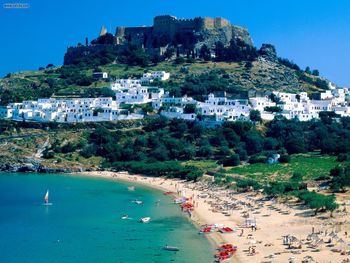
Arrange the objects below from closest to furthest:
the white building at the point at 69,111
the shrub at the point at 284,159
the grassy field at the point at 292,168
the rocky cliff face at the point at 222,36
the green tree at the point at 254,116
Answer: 1. the grassy field at the point at 292,168
2. the shrub at the point at 284,159
3. the green tree at the point at 254,116
4. the white building at the point at 69,111
5. the rocky cliff face at the point at 222,36

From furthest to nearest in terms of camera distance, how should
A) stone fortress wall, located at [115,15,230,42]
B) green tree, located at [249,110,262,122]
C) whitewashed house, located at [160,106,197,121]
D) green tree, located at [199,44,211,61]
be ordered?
stone fortress wall, located at [115,15,230,42] < green tree, located at [199,44,211,61] < green tree, located at [249,110,262,122] < whitewashed house, located at [160,106,197,121]

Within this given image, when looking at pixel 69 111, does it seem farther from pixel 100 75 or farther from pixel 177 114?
pixel 100 75

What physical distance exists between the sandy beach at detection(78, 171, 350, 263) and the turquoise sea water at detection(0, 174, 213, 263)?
1595 millimetres

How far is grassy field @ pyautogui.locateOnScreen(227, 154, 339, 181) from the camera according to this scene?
1938 inches

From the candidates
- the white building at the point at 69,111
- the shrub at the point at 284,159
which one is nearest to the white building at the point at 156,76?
the white building at the point at 69,111

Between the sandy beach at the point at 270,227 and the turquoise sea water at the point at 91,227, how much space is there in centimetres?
159

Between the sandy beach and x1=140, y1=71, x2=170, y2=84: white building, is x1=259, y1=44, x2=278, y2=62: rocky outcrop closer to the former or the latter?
x1=140, y1=71, x2=170, y2=84: white building

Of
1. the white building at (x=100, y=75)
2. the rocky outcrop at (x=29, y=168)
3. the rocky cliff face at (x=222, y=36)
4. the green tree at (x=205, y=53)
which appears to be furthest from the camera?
the rocky cliff face at (x=222, y=36)

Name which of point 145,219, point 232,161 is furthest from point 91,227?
point 232,161

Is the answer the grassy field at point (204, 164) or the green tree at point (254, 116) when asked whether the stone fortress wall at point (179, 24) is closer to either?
the green tree at point (254, 116)

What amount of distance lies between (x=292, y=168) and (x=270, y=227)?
2088 centimetres

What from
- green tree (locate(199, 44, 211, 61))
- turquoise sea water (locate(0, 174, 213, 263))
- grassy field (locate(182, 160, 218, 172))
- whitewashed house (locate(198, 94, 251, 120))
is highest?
green tree (locate(199, 44, 211, 61))

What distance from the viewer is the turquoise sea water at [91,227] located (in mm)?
28938

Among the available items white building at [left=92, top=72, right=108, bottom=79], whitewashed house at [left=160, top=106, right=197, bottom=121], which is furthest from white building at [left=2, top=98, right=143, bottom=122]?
white building at [left=92, top=72, right=108, bottom=79]
